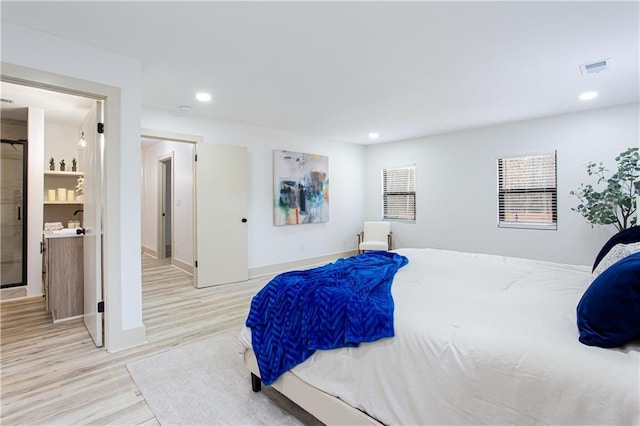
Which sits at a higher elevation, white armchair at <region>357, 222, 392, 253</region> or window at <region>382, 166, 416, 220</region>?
window at <region>382, 166, 416, 220</region>

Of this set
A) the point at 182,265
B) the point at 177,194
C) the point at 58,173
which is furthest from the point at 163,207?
the point at 58,173

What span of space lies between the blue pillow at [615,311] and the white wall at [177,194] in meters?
5.30

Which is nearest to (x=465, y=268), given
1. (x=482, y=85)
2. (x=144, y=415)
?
(x=482, y=85)

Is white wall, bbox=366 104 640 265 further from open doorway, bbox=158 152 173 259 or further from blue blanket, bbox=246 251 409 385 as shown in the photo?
open doorway, bbox=158 152 173 259


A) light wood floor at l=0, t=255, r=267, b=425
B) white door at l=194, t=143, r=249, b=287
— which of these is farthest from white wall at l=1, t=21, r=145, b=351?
white door at l=194, t=143, r=249, b=287

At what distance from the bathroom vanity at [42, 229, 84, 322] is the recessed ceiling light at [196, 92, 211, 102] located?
6.66ft

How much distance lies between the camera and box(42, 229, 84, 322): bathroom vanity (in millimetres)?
3270

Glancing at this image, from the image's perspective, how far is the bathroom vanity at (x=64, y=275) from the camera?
3270mm

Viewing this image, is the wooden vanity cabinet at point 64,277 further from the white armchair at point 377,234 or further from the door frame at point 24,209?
the white armchair at point 377,234

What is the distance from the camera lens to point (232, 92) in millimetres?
3518

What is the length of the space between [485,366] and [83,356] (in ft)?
9.65

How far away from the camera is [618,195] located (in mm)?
→ 3594

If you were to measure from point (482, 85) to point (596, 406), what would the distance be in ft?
10.4

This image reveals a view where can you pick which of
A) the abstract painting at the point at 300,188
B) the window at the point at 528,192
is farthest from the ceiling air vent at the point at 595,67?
the abstract painting at the point at 300,188
